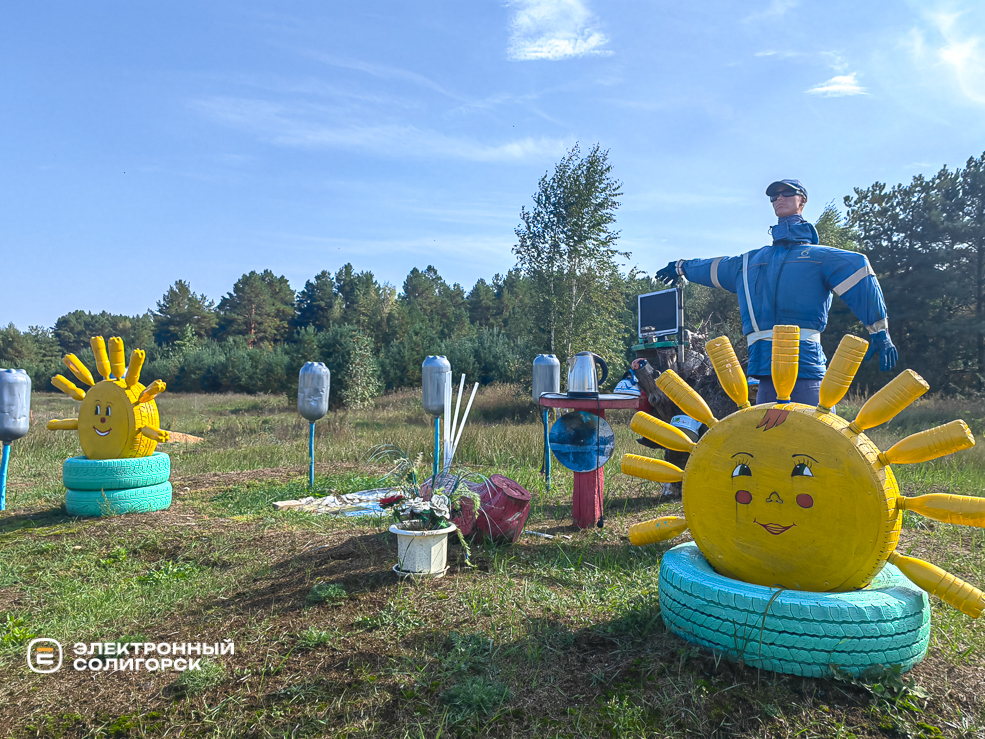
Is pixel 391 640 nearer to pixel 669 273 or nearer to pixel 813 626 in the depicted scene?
pixel 813 626

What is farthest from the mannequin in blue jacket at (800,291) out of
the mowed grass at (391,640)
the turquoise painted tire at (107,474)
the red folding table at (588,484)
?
the turquoise painted tire at (107,474)

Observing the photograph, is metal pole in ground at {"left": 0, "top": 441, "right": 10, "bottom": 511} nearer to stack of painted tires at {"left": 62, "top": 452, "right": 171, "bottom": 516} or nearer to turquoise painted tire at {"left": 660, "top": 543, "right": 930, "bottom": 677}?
stack of painted tires at {"left": 62, "top": 452, "right": 171, "bottom": 516}

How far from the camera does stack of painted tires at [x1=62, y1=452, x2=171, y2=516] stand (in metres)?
4.87

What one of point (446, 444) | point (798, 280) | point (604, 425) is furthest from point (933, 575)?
point (446, 444)

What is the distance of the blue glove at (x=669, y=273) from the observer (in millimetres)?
4484

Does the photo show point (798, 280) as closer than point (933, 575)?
No

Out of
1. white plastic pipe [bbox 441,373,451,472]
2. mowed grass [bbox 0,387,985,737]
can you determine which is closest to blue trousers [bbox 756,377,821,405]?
mowed grass [bbox 0,387,985,737]

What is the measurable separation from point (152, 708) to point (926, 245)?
73.7 ft

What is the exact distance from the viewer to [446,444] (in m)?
4.69

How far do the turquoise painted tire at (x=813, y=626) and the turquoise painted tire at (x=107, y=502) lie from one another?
15.3 feet

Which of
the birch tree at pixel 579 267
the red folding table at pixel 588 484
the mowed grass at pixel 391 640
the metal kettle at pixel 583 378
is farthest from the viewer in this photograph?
the birch tree at pixel 579 267

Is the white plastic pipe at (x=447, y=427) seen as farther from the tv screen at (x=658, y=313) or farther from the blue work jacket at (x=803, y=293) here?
the blue work jacket at (x=803, y=293)

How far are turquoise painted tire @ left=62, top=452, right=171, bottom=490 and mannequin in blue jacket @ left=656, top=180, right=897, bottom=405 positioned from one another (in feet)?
16.0

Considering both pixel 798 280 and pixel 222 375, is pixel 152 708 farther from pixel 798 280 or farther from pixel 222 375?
pixel 222 375
